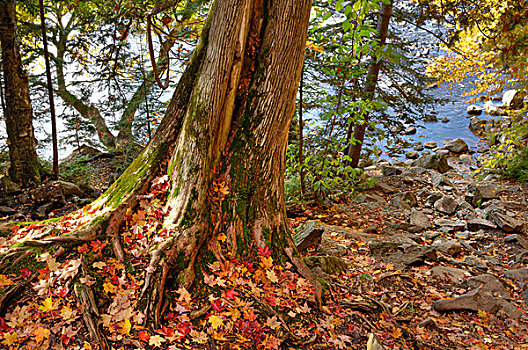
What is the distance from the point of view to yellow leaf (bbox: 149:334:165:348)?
2141 millimetres

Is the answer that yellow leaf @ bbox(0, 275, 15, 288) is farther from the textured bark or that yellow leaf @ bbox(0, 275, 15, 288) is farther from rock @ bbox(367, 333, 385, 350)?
rock @ bbox(367, 333, 385, 350)

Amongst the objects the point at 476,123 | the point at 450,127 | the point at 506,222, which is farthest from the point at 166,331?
the point at 476,123

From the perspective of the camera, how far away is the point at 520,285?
3854 millimetres

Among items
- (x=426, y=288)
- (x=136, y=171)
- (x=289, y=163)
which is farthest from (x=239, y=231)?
(x=289, y=163)

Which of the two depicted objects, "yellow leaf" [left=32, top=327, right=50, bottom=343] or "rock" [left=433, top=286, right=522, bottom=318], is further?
"rock" [left=433, top=286, right=522, bottom=318]

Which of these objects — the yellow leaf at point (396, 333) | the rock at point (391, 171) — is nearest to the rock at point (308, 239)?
the yellow leaf at point (396, 333)

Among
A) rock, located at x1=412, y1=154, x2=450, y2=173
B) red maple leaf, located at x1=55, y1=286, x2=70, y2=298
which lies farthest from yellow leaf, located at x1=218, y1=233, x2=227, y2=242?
rock, located at x1=412, y1=154, x2=450, y2=173

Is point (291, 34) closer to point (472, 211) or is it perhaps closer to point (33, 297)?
point (33, 297)

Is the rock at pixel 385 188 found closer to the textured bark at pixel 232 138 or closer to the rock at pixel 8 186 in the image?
the textured bark at pixel 232 138

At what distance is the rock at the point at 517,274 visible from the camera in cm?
396

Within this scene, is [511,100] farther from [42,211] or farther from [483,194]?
[42,211]

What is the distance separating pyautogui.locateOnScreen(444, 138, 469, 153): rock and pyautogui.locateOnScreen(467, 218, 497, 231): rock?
27.6ft

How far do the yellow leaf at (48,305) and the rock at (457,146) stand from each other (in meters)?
14.3

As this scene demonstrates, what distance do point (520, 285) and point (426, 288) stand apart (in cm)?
130
